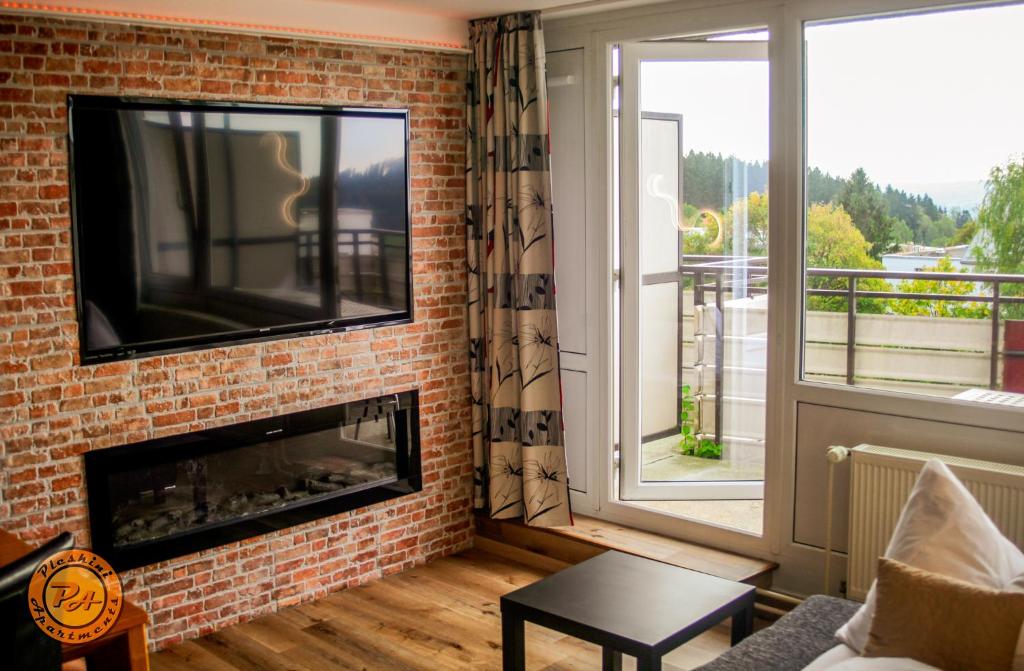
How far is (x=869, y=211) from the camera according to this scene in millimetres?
4012

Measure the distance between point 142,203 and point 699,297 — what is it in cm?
250

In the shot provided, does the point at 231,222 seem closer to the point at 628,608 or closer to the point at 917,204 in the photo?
the point at 628,608

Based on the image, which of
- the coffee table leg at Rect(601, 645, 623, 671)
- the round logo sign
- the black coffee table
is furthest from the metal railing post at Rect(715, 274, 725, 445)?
the round logo sign

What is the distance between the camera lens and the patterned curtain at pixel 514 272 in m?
4.78

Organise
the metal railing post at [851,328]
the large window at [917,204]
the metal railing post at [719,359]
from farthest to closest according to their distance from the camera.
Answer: the metal railing post at [719,359]
the metal railing post at [851,328]
the large window at [917,204]

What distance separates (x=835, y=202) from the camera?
4094 millimetres

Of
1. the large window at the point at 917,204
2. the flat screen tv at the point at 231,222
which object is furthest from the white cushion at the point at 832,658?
the flat screen tv at the point at 231,222

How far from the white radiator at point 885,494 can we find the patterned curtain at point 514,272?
147 cm

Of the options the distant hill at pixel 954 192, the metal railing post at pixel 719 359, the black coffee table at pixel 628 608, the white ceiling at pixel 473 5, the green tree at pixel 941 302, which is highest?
the white ceiling at pixel 473 5

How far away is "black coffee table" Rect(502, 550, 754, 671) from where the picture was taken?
3.02m

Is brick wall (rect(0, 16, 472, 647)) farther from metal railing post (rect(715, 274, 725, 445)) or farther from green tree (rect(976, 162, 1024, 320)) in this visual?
green tree (rect(976, 162, 1024, 320))

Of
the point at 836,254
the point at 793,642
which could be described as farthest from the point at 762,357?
the point at 793,642

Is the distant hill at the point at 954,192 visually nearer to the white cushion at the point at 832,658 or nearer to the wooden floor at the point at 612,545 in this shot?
the wooden floor at the point at 612,545

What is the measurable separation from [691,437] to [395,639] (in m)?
1.74
